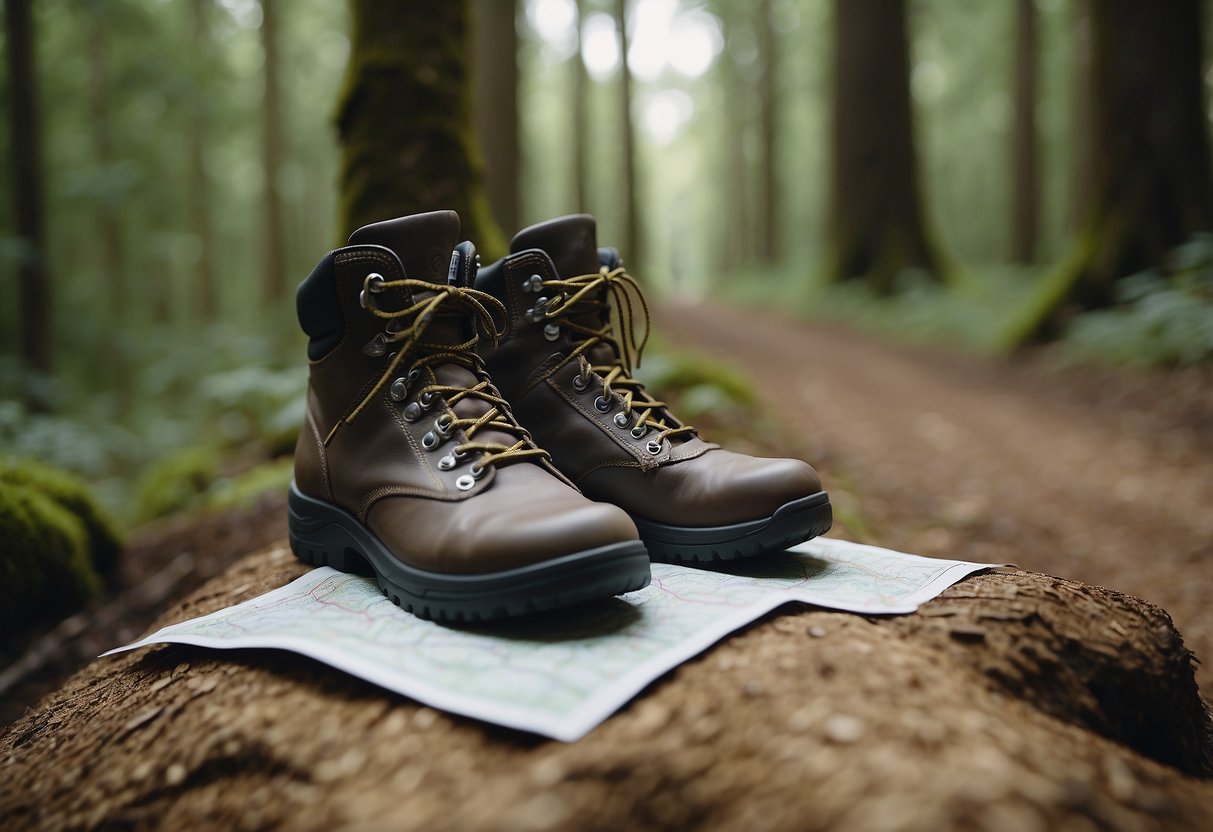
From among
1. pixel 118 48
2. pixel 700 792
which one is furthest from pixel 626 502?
pixel 118 48

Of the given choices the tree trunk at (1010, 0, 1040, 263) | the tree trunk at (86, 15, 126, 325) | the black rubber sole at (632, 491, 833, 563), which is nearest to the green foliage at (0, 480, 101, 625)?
the black rubber sole at (632, 491, 833, 563)

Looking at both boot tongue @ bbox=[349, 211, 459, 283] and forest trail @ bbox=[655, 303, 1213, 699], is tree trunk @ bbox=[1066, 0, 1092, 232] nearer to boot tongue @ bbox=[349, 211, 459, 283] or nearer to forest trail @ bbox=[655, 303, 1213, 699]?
forest trail @ bbox=[655, 303, 1213, 699]

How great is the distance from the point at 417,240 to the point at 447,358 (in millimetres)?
275

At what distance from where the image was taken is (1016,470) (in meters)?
4.75

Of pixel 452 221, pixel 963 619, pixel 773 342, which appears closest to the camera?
pixel 963 619

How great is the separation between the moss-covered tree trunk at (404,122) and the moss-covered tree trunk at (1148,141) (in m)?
6.42

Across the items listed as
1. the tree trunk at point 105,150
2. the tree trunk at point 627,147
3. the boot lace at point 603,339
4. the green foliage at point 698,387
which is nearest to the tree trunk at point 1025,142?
the tree trunk at point 627,147

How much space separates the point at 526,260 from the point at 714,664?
108cm

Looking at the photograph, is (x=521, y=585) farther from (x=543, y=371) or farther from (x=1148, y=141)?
(x=1148, y=141)

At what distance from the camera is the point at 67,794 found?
4.16 ft

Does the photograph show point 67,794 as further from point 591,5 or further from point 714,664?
point 591,5

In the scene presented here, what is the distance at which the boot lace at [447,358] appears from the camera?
169cm

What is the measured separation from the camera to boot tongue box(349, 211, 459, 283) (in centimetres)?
175

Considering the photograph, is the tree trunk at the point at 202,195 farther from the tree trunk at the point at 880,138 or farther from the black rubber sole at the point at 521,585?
the black rubber sole at the point at 521,585
